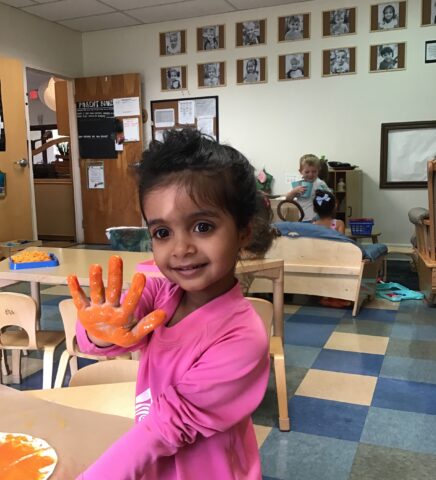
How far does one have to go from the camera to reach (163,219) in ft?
2.27

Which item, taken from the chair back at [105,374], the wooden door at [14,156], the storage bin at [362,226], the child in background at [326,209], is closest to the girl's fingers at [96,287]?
the chair back at [105,374]

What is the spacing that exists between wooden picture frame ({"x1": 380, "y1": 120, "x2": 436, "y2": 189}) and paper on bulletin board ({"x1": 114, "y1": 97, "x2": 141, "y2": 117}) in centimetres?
300

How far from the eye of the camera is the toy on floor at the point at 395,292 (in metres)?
4.02

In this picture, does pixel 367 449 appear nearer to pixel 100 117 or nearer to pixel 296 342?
pixel 296 342

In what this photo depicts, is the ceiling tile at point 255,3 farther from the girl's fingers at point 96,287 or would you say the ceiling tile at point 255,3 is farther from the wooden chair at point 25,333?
the girl's fingers at point 96,287

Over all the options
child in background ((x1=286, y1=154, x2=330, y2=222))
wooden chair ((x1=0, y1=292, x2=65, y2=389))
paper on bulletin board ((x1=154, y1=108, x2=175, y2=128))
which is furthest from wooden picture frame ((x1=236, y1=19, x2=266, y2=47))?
wooden chair ((x1=0, y1=292, x2=65, y2=389))

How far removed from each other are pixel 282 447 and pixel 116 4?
17.4 ft

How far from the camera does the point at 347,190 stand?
558 centimetres

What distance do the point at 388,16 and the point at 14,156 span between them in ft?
14.1

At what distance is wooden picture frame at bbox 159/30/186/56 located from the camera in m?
6.42

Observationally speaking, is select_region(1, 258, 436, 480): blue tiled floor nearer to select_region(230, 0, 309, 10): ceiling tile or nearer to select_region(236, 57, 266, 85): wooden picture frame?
select_region(236, 57, 266, 85): wooden picture frame

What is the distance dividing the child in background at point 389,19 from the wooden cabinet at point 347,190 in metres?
1.55

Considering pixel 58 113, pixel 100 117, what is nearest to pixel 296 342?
pixel 100 117

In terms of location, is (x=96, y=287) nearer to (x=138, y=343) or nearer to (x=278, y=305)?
(x=138, y=343)
